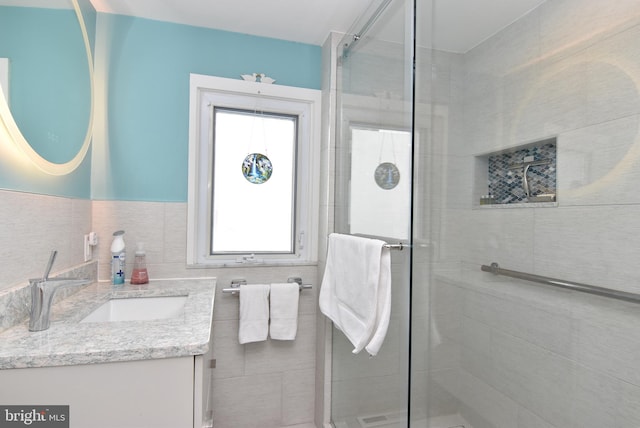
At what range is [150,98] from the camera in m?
1.69

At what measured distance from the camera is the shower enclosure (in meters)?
0.76

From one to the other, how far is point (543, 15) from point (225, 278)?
1681mm

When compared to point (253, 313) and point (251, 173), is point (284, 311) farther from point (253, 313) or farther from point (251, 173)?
point (251, 173)

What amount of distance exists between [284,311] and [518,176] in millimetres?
1303

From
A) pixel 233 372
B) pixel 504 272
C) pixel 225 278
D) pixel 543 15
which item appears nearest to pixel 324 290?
pixel 225 278

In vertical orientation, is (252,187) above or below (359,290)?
above

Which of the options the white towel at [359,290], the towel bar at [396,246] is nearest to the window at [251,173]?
the white towel at [359,290]

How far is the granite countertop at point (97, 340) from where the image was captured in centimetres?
78

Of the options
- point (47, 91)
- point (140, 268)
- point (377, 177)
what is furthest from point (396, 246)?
point (47, 91)

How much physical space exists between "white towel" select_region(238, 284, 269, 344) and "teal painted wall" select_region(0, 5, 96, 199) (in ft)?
2.99

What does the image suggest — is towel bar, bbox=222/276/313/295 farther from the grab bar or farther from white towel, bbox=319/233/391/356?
the grab bar

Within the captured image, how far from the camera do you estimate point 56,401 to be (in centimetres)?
78
